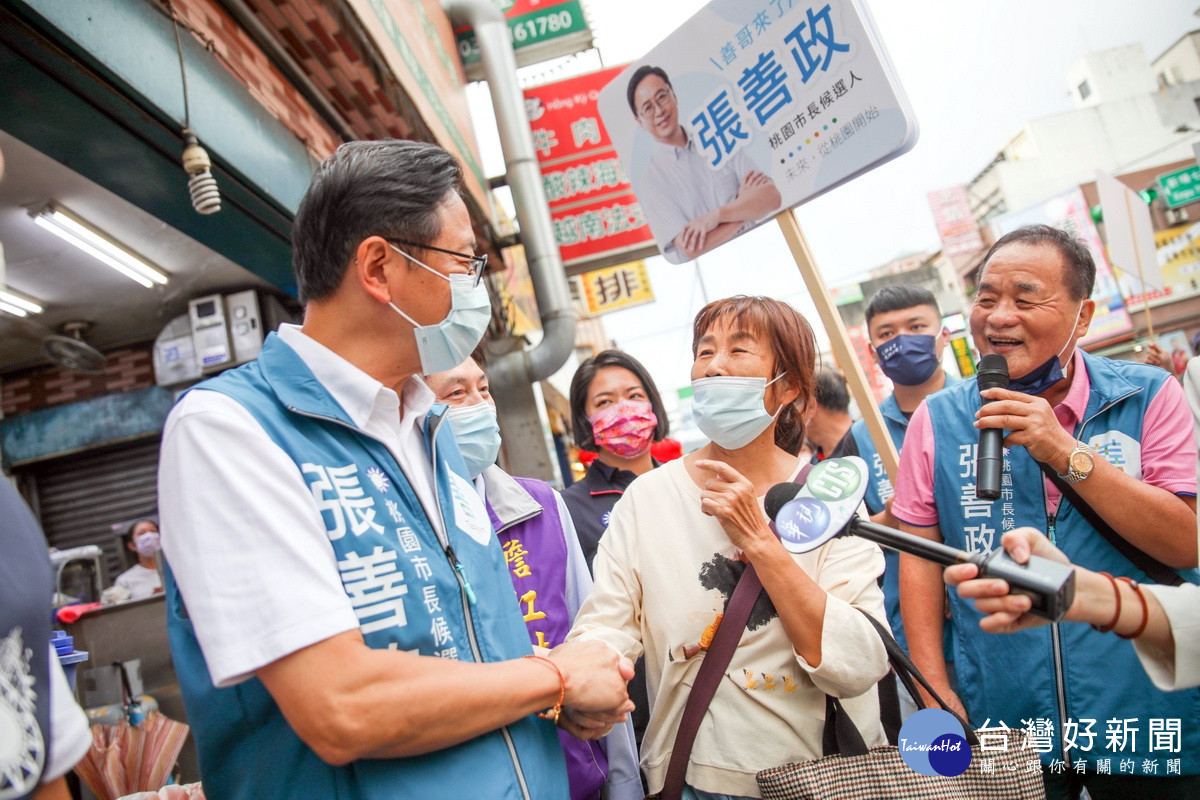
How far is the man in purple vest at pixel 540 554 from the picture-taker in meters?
1.97

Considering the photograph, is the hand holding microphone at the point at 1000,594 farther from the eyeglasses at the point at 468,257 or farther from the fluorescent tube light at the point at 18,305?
the fluorescent tube light at the point at 18,305

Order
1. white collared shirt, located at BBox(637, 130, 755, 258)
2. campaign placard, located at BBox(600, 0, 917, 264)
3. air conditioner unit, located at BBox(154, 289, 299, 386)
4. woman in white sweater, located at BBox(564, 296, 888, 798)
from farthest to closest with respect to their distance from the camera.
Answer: air conditioner unit, located at BBox(154, 289, 299, 386)
white collared shirt, located at BBox(637, 130, 755, 258)
campaign placard, located at BBox(600, 0, 917, 264)
woman in white sweater, located at BBox(564, 296, 888, 798)

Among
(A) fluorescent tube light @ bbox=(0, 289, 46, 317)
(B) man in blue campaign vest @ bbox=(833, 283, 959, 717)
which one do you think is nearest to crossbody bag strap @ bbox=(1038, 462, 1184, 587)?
(B) man in blue campaign vest @ bbox=(833, 283, 959, 717)

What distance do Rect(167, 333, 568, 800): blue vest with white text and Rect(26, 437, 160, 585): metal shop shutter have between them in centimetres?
747

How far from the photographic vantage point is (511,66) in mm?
8477

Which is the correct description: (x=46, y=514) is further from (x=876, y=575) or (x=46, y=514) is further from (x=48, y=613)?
(x=876, y=575)

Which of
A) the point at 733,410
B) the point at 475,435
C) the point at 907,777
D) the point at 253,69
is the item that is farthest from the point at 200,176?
the point at 907,777

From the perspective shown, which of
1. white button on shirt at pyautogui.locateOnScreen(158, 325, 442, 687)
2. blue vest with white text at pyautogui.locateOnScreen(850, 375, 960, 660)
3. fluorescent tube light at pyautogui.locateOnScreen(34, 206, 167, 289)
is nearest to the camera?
white button on shirt at pyautogui.locateOnScreen(158, 325, 442, 687)

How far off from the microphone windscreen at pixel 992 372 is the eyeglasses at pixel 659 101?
60.7 inches

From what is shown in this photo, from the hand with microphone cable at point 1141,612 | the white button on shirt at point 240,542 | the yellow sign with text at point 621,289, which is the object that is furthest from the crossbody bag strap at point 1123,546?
the yellow sign with text at point 621,289

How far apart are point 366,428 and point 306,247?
0.45 meters

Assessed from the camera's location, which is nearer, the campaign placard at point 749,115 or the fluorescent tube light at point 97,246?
the campaign placard at point 749,115

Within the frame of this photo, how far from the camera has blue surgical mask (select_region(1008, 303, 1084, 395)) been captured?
7.04ft

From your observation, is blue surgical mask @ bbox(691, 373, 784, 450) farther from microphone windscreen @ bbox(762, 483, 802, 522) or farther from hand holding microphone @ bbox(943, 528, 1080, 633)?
hand holding microphone @ bbox(943, 528, 1080, 633)
